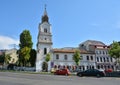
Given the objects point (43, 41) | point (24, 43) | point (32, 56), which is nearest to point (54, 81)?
point (24, 43)

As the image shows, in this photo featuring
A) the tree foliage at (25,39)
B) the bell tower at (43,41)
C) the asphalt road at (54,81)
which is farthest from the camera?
the bell tower at (43,41)

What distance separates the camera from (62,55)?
2985 inches

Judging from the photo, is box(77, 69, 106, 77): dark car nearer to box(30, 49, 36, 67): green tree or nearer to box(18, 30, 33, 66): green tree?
box(18, 30, 33, 66): green tree

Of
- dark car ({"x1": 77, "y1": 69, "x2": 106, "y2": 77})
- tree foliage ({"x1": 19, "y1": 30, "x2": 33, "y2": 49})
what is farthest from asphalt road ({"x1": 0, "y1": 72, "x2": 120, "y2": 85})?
tree foliage ({"x1": 19, "y1": 30, "x2": 33, "y2": 49})

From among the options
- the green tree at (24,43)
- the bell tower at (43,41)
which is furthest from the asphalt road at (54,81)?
the bell tower at (43,41)

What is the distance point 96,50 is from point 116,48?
22.8 m

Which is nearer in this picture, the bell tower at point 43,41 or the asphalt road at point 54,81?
the asphalt road at point 54,81

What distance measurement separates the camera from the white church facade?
72.7 m

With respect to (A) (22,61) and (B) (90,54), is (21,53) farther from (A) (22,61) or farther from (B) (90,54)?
(B) (90,54)

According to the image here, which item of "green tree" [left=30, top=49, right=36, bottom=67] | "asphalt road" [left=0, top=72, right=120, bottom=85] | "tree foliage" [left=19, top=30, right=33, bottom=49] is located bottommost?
"asphalt road" [left=0, top=72, right=120, bottom=85]

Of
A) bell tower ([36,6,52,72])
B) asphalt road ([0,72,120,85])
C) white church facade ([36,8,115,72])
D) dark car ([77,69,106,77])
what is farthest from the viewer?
white church facade ([36,8,115,72])

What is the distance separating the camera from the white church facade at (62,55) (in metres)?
72.7

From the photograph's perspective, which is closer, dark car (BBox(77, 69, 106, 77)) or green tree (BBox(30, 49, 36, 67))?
dark car (BBox(77, 69, 106, 77))

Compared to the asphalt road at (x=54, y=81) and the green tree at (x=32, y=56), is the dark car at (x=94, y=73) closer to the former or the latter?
the asphalt road at (x=54, y=81)
